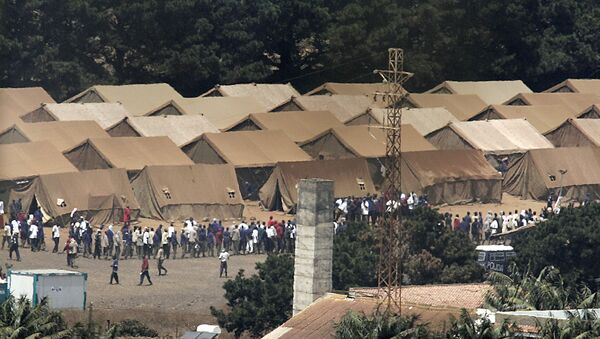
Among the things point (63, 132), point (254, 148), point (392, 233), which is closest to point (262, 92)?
point (254, 148)

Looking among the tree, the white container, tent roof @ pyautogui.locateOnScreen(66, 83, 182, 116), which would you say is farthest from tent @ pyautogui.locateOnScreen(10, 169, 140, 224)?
the tree

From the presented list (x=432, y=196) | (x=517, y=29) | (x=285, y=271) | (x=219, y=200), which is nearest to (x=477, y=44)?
(x=517, y=29)

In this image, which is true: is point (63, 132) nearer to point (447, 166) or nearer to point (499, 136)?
point (447, 166)

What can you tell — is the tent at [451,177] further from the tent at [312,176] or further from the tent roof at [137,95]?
the tent roof at [137,95]

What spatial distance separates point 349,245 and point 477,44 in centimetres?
4112

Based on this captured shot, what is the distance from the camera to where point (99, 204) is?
58.6 metres

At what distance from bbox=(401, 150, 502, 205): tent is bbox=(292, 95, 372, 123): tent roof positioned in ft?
19.6

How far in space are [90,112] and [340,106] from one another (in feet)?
32.0

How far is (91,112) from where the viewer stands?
69.8 m

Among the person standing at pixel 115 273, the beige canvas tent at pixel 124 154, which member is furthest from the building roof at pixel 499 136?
the person standing at pixel 115 273

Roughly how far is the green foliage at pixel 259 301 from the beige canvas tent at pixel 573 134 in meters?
27.2

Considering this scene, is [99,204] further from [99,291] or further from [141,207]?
[99,291]

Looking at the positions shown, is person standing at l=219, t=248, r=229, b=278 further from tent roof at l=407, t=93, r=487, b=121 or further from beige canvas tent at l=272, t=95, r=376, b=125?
tent roof at l=407, t=93, r=487, b=121

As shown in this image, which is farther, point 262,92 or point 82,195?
point 262,92
